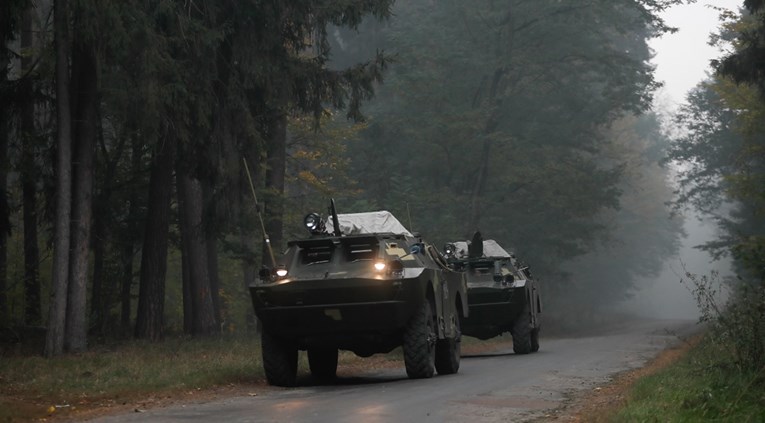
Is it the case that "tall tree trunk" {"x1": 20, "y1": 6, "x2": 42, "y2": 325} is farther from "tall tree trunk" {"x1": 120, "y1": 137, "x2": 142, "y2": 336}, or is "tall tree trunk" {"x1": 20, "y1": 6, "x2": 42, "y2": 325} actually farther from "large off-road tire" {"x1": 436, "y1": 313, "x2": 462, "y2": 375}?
"large off-road tire" {"x1": 436, "y1": 313, "x2": 462, "y2": 375}

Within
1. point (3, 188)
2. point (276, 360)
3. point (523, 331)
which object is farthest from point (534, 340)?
point (3, 188)

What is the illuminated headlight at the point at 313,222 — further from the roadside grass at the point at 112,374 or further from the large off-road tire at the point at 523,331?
the large off-road tire at the point at 523,331

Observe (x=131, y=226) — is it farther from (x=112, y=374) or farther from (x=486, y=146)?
(x=486, y=146)

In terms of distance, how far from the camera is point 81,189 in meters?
20.3

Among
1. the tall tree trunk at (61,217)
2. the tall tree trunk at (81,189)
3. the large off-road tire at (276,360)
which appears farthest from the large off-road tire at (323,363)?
the tall tree trunk at (81,189)

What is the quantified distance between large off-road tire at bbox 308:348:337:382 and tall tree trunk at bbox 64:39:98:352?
517cm

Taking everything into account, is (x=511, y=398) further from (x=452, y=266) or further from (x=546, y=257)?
(x=546, y=257)

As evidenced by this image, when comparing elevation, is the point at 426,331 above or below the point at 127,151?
below

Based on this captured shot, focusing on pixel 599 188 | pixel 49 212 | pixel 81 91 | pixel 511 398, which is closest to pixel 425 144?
pixel 599 188

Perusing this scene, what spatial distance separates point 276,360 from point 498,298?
907 centimetres

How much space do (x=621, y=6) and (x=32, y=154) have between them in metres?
31.3

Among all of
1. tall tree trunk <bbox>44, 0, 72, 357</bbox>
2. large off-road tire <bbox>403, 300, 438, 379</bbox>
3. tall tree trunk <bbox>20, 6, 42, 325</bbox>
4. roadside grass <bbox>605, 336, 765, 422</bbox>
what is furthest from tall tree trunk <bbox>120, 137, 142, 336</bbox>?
roadside grass <bbox>605, 336, 765, 422</bbox>

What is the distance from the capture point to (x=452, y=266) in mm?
19578

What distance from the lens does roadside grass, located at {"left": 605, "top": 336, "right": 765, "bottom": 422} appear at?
9.98 metres
